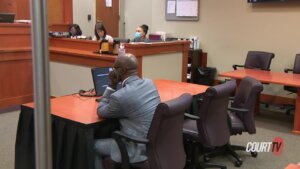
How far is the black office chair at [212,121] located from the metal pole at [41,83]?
228 cm

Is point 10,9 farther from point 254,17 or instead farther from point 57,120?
point 57,120

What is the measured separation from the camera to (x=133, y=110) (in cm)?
220

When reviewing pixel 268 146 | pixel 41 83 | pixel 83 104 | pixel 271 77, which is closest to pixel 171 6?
pixel 271 77

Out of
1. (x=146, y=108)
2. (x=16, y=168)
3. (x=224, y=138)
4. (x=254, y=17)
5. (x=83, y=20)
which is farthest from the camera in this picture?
(x=83, y=20)

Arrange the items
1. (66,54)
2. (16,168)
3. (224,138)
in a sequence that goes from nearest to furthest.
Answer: (16,168), (224,138), (66,54)

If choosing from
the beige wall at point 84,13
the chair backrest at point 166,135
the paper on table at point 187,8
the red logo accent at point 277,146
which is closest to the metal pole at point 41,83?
the chair backrest at point 166,135

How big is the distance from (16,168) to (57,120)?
60 centimetres

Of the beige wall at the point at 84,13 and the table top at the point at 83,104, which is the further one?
the beige wall at the point at 84,13

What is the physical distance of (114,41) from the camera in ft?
15.1

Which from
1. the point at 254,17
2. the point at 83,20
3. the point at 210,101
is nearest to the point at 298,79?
the point at 254,17

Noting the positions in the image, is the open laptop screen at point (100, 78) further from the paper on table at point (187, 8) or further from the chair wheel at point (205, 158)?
the paper on table at point (187, 8)

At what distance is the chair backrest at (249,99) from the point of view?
3.06 meters

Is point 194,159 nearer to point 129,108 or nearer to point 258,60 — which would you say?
point 129,108

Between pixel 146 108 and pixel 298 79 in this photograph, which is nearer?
pixel 146 108
